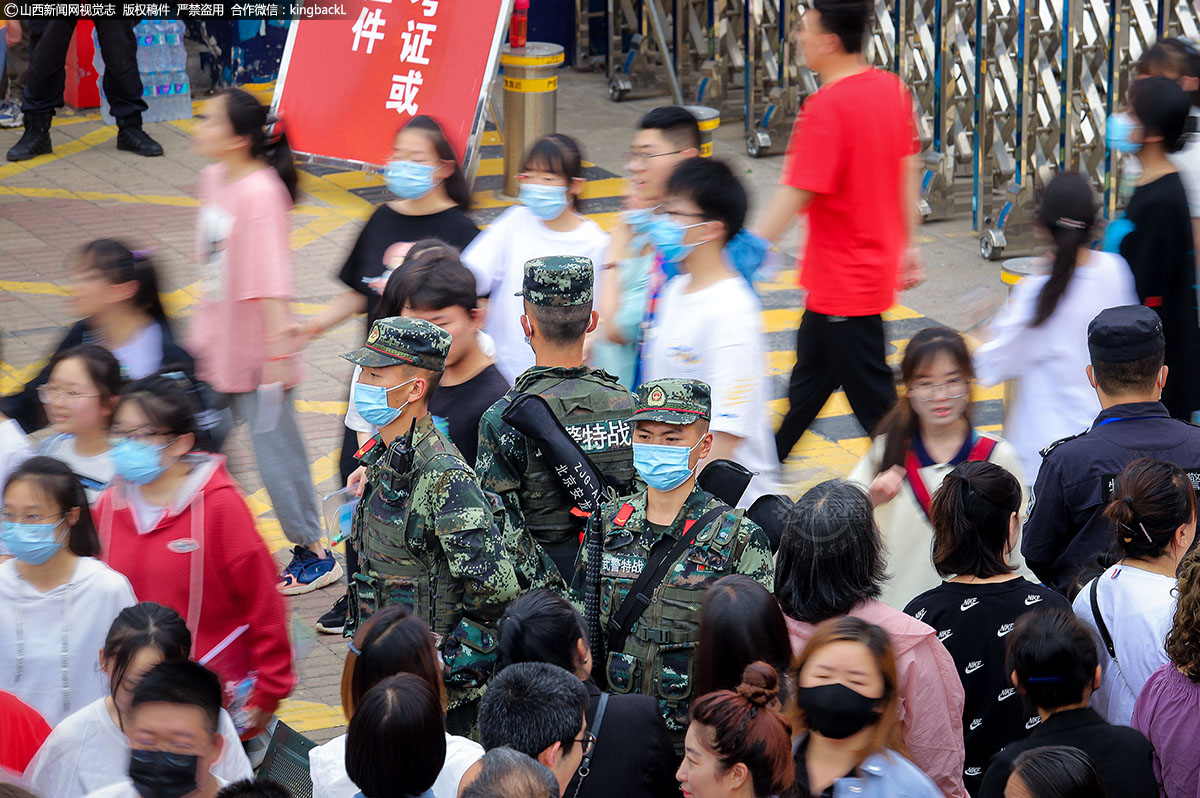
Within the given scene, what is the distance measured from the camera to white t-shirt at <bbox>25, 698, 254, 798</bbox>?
3.47 m

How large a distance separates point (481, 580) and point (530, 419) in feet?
1.75

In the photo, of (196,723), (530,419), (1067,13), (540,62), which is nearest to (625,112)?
(540,62)

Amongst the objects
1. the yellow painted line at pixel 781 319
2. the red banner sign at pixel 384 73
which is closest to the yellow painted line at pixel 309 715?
the yellow painted line at pixel 781 319

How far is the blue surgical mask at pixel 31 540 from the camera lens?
3.91 meters

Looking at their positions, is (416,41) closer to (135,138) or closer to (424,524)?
(135,138)

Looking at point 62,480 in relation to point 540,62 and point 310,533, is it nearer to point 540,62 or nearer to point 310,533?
point 310,533

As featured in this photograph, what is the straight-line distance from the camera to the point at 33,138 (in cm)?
1208

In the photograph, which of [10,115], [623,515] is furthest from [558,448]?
[10,115]

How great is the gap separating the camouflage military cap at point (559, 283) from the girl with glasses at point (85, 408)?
1.34 metres

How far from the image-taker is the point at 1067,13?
9453mm

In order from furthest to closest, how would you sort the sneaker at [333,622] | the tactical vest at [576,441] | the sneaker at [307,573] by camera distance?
the sneaker at [307,573]
the sneaker at [333,622]
the tactical vest at [576,441]

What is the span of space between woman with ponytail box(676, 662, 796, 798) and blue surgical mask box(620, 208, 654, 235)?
99.0 inches

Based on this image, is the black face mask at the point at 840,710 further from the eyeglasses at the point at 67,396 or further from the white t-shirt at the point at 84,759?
the eyeglasses at the point at 67,396

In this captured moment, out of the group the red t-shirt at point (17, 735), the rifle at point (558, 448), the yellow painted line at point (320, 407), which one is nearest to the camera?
the red t-shirt at point (17, 735)
